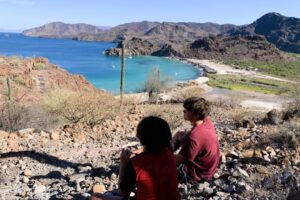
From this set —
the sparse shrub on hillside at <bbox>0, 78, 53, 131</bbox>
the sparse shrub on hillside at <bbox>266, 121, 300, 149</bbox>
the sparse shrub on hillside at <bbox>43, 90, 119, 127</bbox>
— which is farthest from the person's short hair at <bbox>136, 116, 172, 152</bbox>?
the sparse shrub on hillside at <bbox>0, 78, 53, 131</bbox>

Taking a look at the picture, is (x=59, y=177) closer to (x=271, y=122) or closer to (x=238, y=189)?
(x=238, y=189)

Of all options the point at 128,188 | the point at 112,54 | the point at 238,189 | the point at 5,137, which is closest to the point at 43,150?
the point at 5,137

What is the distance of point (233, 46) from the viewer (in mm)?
135000

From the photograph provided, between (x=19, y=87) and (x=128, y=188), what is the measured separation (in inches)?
1099

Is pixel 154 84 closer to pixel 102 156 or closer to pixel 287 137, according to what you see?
pixel 102 156

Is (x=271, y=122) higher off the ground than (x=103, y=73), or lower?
higher

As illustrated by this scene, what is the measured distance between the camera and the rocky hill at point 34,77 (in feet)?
101

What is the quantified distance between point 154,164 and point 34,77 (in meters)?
31.9

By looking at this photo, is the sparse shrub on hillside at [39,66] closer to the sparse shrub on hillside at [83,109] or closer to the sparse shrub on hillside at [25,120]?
the sparse shrub on hillside at [25,120]

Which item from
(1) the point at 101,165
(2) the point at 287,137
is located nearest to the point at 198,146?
(1) the point at 101,165

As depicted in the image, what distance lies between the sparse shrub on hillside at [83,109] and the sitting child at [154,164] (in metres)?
9.48

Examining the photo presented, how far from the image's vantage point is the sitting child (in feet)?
10.9

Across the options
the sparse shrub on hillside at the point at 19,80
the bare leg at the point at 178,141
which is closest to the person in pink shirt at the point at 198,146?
the bare leg at the point at 178,141

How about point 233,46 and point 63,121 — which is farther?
point 233,46
